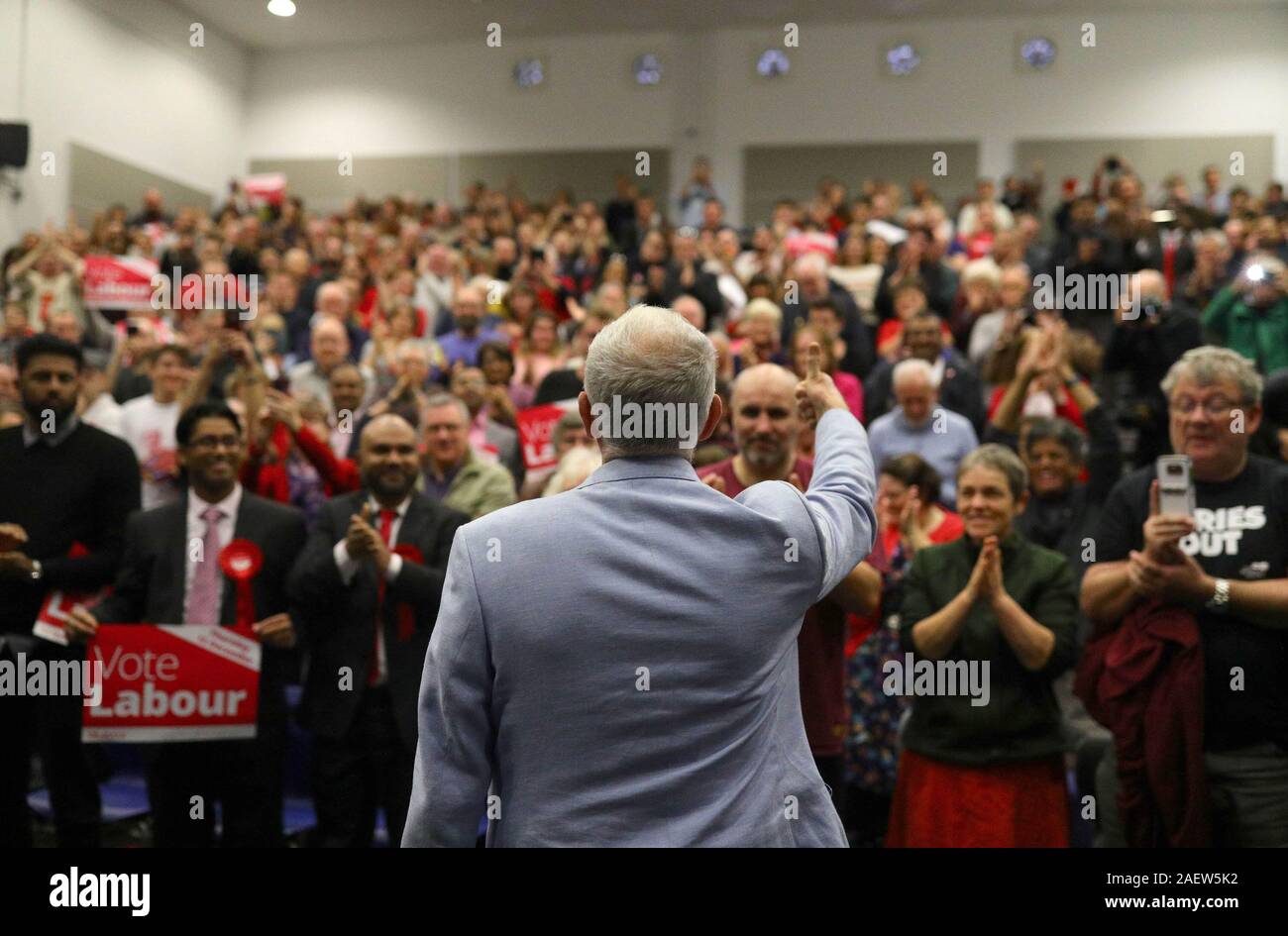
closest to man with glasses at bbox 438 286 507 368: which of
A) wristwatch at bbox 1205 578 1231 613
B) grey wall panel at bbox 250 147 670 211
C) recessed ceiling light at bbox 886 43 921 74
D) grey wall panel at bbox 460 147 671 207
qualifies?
wristwatch at bbox 1205 578 1231 613

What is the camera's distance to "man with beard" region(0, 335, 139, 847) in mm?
4090

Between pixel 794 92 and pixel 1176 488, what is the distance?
14821 mm

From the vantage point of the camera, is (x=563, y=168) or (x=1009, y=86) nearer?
(x=1009, y=86)

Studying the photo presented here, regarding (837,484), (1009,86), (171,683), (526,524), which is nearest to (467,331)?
(171,683)

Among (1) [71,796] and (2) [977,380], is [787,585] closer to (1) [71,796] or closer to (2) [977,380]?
(1) [71,796]

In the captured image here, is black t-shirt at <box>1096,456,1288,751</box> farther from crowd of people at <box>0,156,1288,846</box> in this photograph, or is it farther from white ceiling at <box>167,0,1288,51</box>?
white ceiling at <box>167,0,1288,51</box>

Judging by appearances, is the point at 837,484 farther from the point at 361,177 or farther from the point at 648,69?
the point at 361,177

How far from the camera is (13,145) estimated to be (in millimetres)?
12211

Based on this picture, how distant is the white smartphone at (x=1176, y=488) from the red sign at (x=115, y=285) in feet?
24.6

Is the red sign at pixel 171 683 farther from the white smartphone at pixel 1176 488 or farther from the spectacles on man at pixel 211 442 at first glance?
the white smartphone at pixel 1176 488
